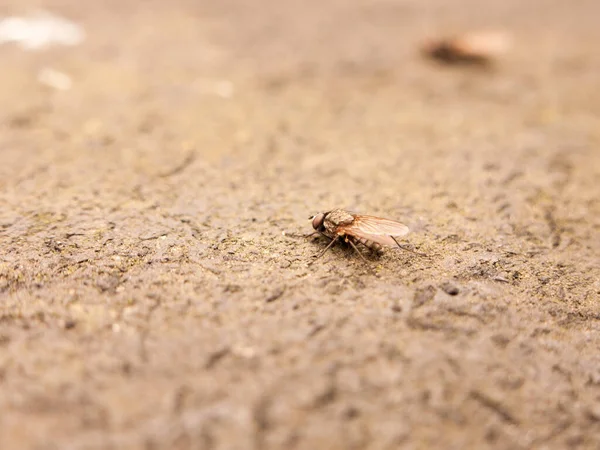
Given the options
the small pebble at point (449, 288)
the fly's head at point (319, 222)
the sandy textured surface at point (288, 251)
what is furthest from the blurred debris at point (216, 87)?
the small pebble at point (449, 288)

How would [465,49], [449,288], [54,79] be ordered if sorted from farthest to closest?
[465,49]
[54,79]
[449,288]

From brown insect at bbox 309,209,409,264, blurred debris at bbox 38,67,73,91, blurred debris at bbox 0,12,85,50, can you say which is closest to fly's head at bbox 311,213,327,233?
brown insect at bbox 309,209,409,264

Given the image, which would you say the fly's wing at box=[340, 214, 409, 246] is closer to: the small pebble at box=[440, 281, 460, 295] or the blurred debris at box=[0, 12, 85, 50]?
the small pebble at box=[440, 281, 460, 295]

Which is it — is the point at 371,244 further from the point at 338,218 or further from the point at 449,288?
the point at 449,288

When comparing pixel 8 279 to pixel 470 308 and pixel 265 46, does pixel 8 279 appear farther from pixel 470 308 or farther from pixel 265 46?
pixel 265 46

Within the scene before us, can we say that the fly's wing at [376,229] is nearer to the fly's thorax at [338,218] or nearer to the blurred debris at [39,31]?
the fly's thorax at [338,218]

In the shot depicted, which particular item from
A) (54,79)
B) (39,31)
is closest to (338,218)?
(54,79)
